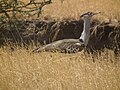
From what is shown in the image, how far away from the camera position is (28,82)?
3.95 m

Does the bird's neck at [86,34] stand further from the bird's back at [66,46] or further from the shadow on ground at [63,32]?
the shadow on ground at [63,32]

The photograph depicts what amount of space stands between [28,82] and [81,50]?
3057mm

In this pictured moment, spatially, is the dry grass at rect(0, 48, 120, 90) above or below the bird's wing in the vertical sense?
above

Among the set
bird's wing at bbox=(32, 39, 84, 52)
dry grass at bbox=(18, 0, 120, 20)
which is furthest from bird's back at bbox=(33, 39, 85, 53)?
dry grass at bbox=(18, 0, 120, 20)

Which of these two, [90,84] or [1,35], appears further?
[1,35]

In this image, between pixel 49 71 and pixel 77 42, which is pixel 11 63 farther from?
pixel 77 42

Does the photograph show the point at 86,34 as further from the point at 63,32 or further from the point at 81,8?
the point at 81,8

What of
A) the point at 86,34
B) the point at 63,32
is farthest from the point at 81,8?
the point at 86,34

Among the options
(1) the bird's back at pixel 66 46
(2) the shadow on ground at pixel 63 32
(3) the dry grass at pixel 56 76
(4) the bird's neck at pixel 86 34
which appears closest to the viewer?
(3) the dry grass at pixel 56 76

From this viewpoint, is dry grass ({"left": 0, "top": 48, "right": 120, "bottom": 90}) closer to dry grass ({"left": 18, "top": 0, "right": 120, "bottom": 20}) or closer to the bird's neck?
the bird's neck

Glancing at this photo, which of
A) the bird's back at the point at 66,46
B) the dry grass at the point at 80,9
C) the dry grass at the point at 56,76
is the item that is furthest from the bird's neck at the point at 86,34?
the dry grass at the point at 56,76

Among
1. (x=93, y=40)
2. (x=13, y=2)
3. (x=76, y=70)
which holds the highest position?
(x=13, y=2)

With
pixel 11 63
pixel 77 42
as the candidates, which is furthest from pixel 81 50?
pixel 11 63

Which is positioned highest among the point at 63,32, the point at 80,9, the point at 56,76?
the point at 56,76
